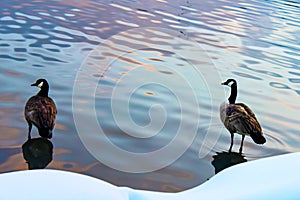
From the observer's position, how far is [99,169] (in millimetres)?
5848

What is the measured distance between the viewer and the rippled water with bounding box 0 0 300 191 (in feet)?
20.4

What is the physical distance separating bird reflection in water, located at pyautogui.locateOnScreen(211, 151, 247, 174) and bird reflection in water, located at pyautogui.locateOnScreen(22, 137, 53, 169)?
2.32 m

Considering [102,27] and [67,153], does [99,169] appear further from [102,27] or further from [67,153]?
[102,27]

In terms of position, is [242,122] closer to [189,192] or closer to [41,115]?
[41,115]

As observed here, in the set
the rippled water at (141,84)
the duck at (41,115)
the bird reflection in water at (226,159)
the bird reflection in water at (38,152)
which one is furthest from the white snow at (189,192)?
the duck at (41,115)

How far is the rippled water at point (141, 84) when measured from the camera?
6219mm

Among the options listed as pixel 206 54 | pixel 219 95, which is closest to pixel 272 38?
pixel 206 54

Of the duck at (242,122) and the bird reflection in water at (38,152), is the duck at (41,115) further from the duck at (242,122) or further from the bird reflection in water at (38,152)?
the duck at (242,122)

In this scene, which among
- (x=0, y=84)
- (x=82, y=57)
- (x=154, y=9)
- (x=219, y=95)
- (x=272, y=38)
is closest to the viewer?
(x=0, y=84)

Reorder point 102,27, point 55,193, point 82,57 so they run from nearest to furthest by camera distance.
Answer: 1. point 55,193
2. point 82,57
3. point 102,27

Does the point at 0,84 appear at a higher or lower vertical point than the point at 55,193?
lower

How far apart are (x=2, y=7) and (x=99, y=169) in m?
11.2

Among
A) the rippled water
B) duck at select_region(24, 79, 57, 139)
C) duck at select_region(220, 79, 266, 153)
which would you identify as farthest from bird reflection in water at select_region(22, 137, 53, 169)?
duck at select_region(220, 79, 266, 153)

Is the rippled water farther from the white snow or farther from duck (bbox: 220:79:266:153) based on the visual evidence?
the white snow
